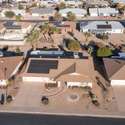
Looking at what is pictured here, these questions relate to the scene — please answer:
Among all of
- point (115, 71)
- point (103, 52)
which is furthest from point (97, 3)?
point (115, 71)

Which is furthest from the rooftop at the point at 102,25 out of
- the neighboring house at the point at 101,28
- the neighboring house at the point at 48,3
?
the neighboring house at the point at 48,3

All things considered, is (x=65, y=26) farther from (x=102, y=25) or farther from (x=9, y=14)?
(x=9, y=14)

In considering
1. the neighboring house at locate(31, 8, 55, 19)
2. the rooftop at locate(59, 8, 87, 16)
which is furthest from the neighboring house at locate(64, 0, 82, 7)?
the neighboring house at locate(31, 8, 55, 19)

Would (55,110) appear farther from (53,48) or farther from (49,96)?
(53,48)

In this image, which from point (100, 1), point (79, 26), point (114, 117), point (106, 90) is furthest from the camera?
point (100, 1)

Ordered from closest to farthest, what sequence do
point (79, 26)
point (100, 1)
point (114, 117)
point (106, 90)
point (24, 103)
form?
point (114, 117) → point (24, 103) → point (106, 90) → point (79, 26) → point (100, 1)

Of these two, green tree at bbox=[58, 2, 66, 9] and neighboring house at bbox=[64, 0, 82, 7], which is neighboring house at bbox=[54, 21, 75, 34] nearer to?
green tree at bbox=[58, 2, 66, 9]

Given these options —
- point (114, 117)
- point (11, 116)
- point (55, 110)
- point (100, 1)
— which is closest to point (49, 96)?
point (55, 110)
